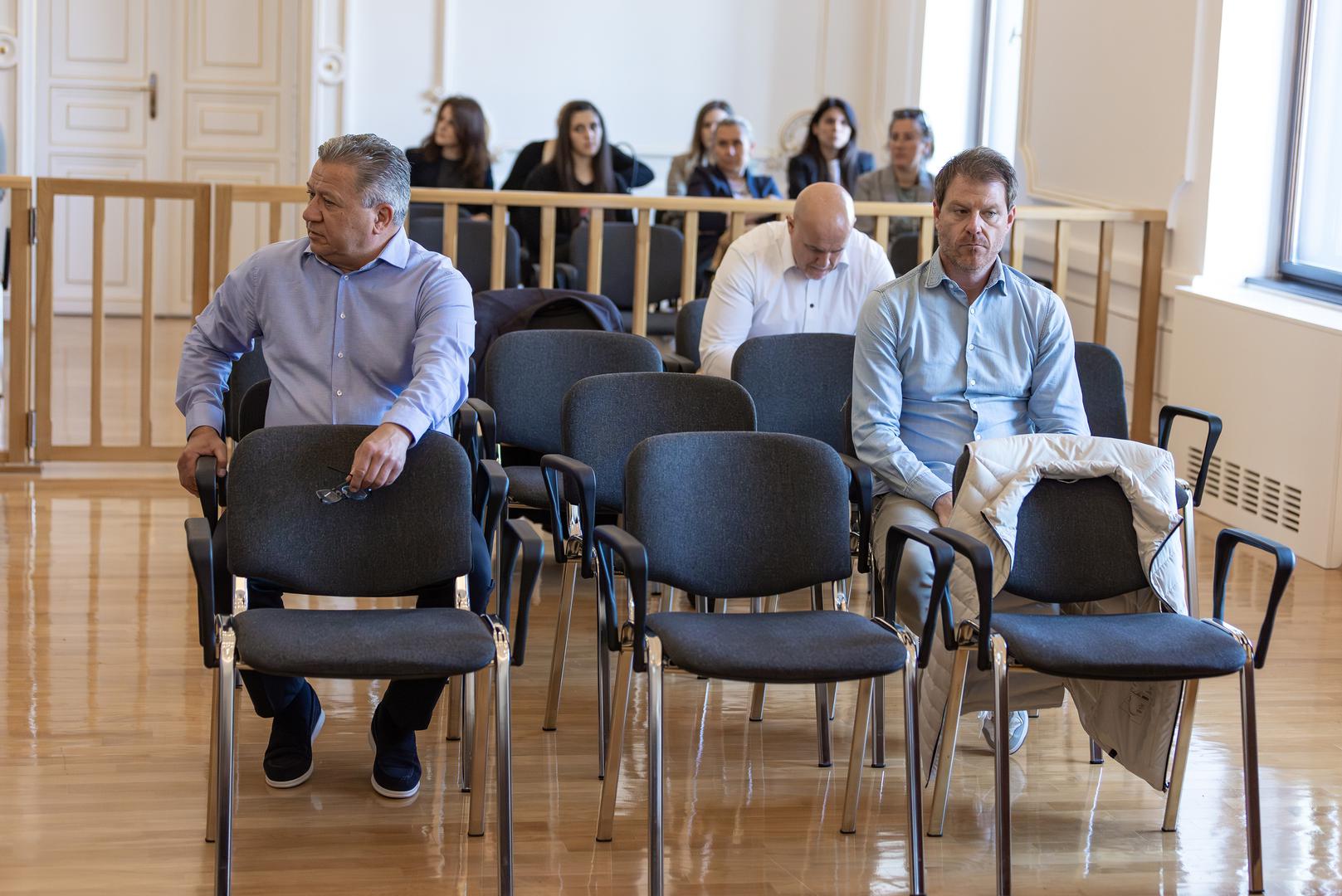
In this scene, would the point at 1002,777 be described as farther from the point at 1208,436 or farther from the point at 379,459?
the point at 1208,436

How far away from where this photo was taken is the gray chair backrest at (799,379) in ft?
13.6

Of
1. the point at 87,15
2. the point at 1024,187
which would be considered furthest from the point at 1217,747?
the point at 87,15

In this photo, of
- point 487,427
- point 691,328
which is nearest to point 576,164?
point 691,328

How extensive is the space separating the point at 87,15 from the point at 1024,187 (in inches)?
211

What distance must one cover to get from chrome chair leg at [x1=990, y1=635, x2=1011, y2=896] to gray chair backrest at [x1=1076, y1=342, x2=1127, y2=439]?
1490 mm

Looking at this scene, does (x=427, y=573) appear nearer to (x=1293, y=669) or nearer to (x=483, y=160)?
(x=1293, y=669)

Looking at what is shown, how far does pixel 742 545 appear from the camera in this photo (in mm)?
3096

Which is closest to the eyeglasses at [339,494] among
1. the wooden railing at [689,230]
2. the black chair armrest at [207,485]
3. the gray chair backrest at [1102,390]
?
the black chair armrest at [207,485]

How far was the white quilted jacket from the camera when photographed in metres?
3.07

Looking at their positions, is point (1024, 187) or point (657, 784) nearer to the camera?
point (657, 784)

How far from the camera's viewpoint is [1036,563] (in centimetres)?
312

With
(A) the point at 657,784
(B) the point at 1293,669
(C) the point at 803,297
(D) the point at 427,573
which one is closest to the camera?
(A) the point at 657,784

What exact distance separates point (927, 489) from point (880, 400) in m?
0.24

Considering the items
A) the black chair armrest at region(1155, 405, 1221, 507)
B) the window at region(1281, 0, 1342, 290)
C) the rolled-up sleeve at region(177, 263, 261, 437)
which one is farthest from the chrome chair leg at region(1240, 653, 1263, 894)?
the window at region(1281, 0, 1342, 290)
